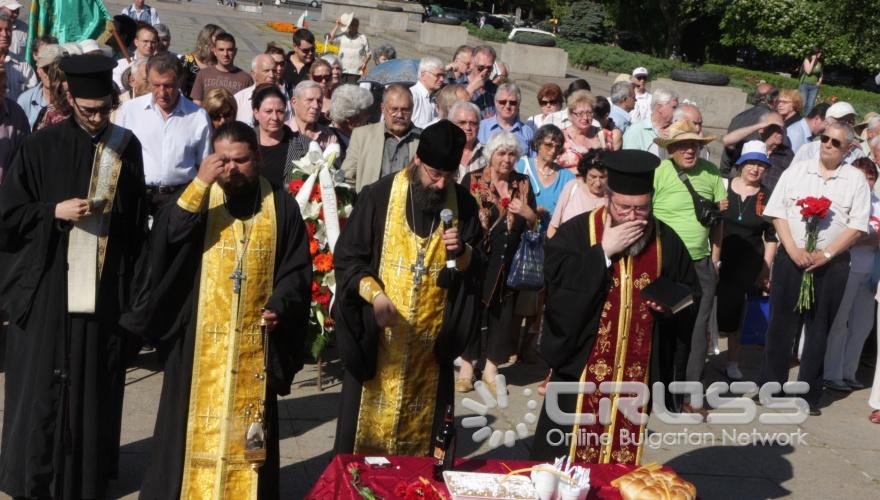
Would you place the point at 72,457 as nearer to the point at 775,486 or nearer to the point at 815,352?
the point at 775,486

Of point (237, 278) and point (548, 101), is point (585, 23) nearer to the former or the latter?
point (548, 101)

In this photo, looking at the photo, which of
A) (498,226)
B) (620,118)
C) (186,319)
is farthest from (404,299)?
(620,118)

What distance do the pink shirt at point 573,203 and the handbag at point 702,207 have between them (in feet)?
2.13

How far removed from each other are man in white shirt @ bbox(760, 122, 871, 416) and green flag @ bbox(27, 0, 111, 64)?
8.04 m

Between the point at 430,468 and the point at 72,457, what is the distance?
7.22 ft

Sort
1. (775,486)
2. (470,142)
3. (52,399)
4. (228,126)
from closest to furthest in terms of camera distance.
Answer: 1. (228,126)
2. (52,399)
3. (775,486)
4. (470,142)

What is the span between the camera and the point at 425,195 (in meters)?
5.86

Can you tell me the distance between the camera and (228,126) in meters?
5.36

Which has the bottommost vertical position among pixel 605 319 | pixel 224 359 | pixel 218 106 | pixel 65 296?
pixel 224 359

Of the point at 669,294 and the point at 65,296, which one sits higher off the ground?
the point at 669,294

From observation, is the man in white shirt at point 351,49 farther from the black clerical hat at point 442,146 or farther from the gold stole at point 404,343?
the black clerical hat at point 442,146

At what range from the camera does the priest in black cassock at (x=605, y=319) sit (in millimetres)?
5664

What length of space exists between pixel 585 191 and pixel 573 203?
0.13 meters

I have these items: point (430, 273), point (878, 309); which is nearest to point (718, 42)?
point (878, 309)
